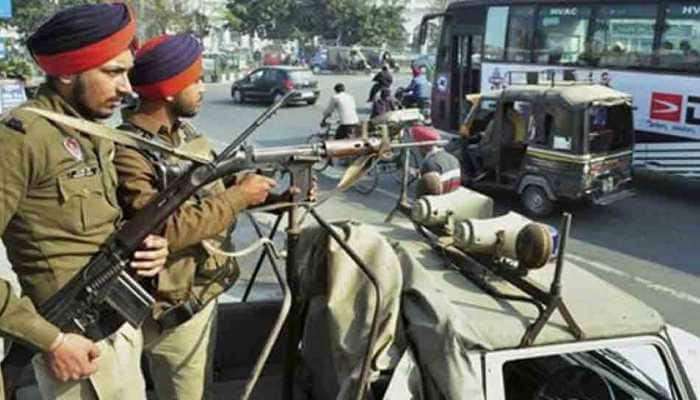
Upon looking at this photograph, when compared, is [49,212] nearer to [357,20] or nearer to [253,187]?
[253,187]

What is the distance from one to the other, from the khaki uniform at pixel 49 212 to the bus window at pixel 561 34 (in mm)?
11981

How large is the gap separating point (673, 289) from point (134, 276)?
6.17 metres

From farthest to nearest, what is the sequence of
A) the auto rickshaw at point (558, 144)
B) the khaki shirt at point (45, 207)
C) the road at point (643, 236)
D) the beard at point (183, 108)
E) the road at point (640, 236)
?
the auto rickshaw at point (558, 144)
the road at point (643, 236)
the road at point (640, 236)
the beard at point (183, 108)
the khaki shirt at point (45, 207)

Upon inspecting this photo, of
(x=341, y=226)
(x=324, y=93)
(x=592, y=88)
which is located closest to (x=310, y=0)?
(x=324, y=93)

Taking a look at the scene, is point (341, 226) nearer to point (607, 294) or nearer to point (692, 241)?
point (607, 294)

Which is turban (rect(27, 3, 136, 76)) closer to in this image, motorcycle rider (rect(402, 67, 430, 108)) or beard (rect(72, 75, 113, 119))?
beard (rect(72, 75, 113, 119))

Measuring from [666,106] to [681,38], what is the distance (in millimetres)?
1049

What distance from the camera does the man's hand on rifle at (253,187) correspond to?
2.49 meters

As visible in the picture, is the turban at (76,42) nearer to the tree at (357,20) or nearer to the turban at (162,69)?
the turban at (162,69)

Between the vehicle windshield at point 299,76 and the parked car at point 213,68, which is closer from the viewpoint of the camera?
the vehicle windshield at point 299,76

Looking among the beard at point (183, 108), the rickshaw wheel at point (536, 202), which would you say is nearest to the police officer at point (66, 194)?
the beard at point (183, 108)

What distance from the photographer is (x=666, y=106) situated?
38.4 feet

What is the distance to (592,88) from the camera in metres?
9.77

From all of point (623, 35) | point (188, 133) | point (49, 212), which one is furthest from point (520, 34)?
point (49, 212)
